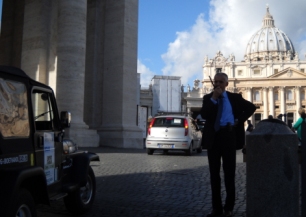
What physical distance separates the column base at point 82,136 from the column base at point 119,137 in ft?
3.35

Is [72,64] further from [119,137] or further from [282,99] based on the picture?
[282,99]

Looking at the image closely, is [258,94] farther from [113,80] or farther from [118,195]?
[118,195]

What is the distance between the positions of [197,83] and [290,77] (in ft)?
96.3

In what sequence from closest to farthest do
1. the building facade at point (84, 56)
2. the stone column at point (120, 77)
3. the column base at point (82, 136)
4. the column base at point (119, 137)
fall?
the column base at point (82, 136), the building facade at point (84, 56), the column base at point (119, 137), the stone column at point (120, 77)

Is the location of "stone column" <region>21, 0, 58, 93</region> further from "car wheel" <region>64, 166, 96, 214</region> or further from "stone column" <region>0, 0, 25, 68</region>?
"car wheel" <region>64, 166, 96, 214</region>

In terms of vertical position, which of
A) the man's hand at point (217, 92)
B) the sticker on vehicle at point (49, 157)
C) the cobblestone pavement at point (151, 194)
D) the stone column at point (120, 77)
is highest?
the stone column at point (120, 77)

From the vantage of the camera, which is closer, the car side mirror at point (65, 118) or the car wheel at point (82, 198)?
the car side mirror at point (65, 118)

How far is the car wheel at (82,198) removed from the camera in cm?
492

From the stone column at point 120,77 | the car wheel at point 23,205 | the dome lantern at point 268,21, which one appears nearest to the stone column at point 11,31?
the stone column at point 120,77

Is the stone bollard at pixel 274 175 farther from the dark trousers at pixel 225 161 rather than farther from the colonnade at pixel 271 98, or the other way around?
the colonnade at pixel 271 98

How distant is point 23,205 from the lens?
333 cm

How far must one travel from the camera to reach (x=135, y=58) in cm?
1972

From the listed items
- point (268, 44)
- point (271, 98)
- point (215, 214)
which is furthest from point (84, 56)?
point (268, 44)

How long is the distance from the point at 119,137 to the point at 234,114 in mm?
13894
